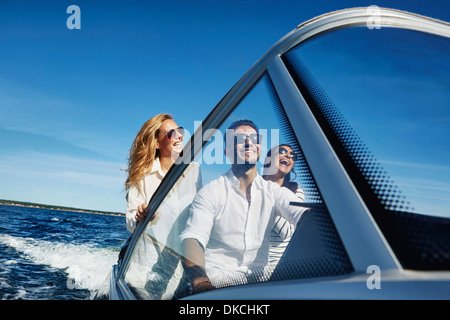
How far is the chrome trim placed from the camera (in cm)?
56

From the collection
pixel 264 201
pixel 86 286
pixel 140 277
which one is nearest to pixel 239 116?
pixel 264 201

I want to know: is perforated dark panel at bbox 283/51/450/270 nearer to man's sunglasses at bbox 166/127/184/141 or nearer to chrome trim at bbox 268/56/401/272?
chrome trim at bbox 268/56/401/272

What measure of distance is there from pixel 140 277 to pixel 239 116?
4.38ft

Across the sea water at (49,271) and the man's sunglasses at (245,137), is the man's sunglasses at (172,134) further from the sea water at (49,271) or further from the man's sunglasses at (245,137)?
the sea water at (49,271)

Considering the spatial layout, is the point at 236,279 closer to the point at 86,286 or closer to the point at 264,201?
the point at 264,201

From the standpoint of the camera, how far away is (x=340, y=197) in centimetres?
64

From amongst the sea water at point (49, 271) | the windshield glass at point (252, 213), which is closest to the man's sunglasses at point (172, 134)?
the windshield glass at point (252, 213)

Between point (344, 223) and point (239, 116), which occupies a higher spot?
point (239, 116)

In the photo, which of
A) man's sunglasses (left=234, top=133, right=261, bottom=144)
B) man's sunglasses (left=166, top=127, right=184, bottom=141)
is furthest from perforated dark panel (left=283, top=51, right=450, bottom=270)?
man's sunglasses (left=166, top=127, right=184, bottom=141)

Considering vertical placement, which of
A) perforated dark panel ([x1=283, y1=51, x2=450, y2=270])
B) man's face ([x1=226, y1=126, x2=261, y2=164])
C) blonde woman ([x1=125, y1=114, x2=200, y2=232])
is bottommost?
perforated dark panel ([x1=283, y1=51, x2=450, y2=270])

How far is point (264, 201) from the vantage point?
37.2 inches

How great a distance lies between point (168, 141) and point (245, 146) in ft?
8.91

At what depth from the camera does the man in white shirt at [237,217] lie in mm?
913

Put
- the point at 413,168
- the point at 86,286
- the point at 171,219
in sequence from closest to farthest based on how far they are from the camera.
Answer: the point at 413,168 < the point at 171,219 < the point at 86,286
